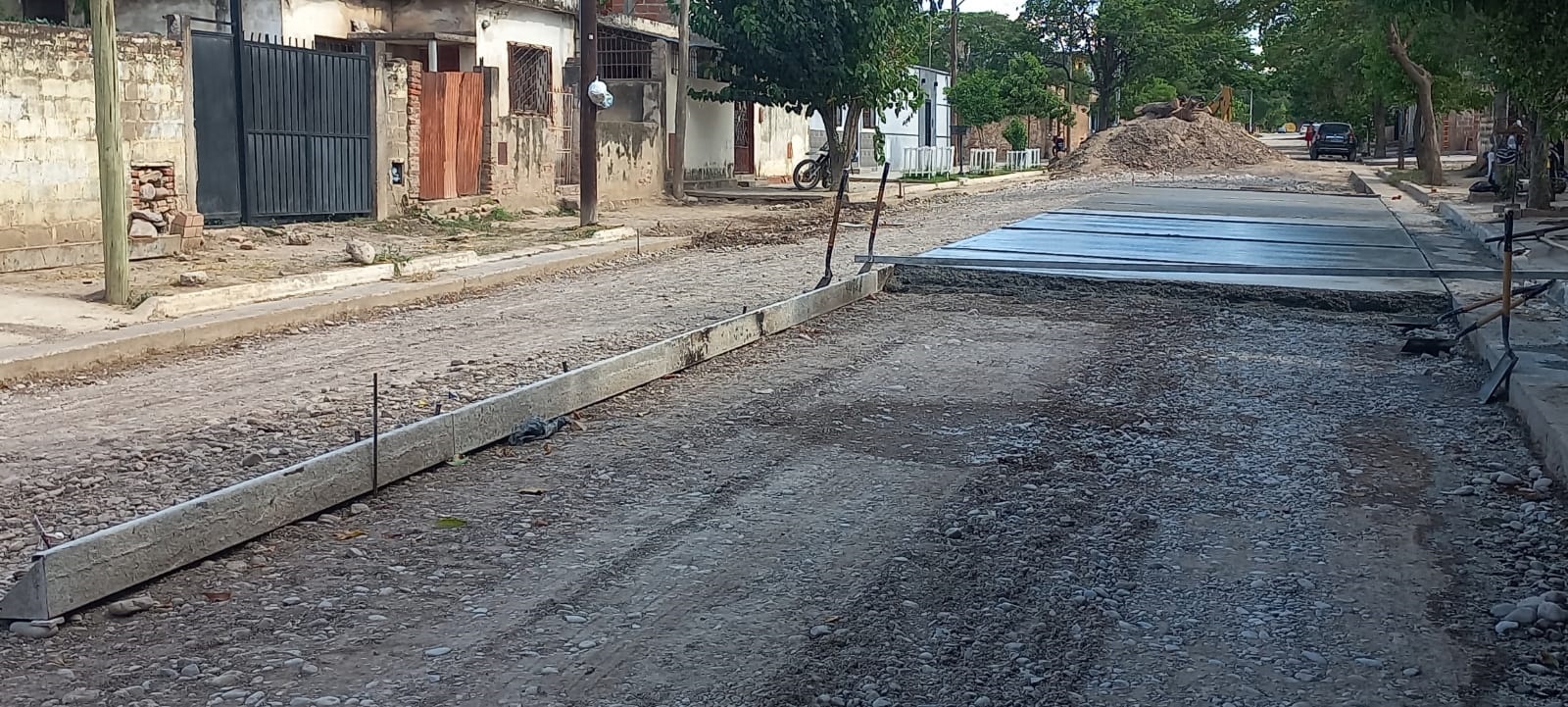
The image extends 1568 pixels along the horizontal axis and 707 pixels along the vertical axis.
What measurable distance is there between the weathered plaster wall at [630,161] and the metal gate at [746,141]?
846 cm

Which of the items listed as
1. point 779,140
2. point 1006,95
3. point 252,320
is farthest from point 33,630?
point 1006,95

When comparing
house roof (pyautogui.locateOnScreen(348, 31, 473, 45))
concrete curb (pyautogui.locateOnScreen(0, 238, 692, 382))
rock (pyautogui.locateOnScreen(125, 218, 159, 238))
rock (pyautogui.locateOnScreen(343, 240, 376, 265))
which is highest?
house roof (pyautogui.locateOnScreen(348, 31, 473, 45))

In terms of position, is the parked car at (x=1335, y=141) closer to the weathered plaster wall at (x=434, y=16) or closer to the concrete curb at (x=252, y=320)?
the weathered plaster wall at (x=434, y=16)

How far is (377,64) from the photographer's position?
62.5 feet

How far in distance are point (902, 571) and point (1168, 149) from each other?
5060 centimetres

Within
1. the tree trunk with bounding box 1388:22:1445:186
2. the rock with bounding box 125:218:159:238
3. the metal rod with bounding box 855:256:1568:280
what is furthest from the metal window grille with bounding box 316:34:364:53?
the tree trunk with bounding box 1388:22:1445:186

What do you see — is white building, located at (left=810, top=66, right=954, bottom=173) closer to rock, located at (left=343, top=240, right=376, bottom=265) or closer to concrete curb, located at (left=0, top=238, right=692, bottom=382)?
concrete curb, located at (left=0, top=238, right=692, bottom=382)

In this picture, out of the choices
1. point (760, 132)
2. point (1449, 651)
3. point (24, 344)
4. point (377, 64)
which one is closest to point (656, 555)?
point (1449, 651)

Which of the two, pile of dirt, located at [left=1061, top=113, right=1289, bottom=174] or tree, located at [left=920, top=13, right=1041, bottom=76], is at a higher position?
tree, located at [left=920, top=13, right=1041, bottom=76]

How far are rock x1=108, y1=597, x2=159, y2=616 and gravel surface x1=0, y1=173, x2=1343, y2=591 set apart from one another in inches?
20.9

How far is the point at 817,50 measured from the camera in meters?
28.8

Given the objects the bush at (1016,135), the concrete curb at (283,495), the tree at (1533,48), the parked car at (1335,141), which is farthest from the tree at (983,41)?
the concrete curb at (283,495)

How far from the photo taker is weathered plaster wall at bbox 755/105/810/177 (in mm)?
37469

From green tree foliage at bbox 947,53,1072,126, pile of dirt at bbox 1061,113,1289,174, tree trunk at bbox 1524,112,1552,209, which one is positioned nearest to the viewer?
tree trunk at bbox 1524,112,1552,209
